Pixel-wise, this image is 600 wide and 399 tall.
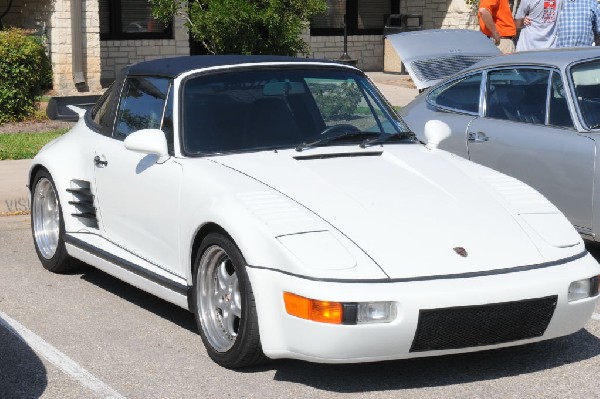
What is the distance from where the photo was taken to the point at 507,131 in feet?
27.2

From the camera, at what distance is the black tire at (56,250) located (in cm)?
757

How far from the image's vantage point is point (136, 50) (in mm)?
21531

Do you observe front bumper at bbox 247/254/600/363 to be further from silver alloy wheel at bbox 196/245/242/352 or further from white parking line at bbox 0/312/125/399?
white parking line at bbox 0/312/125/399

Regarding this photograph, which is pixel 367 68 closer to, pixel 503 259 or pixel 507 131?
pixel 507 131

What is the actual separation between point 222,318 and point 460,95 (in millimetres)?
3810

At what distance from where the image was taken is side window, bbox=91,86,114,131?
7.44 metres

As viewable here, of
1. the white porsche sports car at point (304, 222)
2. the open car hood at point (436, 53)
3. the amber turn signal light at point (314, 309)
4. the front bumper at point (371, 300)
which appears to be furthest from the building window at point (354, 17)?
the amber turn signal light at point (314, 309)

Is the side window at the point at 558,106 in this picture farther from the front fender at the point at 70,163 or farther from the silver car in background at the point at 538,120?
the front fender at the point at 70,163

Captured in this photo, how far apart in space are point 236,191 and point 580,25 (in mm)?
6919

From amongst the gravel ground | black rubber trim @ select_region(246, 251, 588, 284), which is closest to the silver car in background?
black rubber trim @ select_region(246, 251, 588, 284)

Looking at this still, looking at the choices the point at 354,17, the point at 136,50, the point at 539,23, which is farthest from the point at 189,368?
the point at 354,17

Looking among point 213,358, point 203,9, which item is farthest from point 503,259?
point 203,9

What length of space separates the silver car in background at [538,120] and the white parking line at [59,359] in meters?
3.48

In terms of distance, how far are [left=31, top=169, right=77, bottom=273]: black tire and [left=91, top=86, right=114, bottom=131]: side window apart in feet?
1.68
